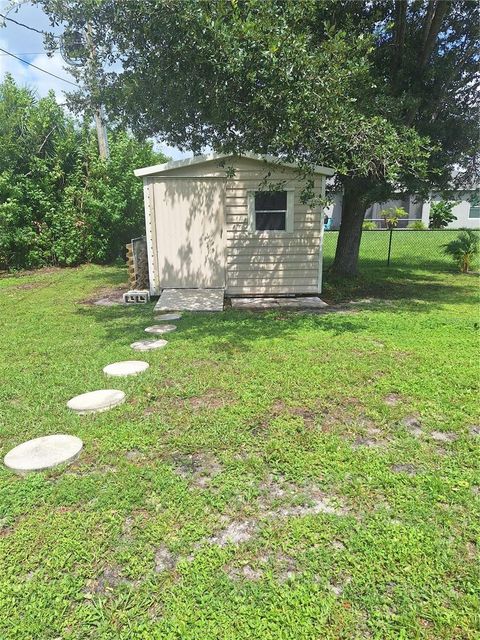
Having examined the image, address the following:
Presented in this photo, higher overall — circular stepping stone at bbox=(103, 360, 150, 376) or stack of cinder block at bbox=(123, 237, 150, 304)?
stack of cinder block at bbox=(123, 237, 150, 304)

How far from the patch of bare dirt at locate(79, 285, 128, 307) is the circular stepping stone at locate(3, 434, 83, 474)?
5.07 metres

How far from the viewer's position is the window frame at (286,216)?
7.71 m

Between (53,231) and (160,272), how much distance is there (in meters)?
5.91

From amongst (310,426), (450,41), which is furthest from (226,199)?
(310,426)

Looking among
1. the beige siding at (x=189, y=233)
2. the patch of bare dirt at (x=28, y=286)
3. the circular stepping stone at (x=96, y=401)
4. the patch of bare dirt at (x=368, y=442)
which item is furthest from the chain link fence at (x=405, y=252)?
the patch of bare dirt at (x=368, y=442)

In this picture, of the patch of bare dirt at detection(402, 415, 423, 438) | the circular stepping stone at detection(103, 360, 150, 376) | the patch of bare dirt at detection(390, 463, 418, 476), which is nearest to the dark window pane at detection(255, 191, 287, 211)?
the circular stepping stone at detection(103, 360, 150, 376)

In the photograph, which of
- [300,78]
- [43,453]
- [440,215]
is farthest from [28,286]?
[440,215]

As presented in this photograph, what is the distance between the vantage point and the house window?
775cm

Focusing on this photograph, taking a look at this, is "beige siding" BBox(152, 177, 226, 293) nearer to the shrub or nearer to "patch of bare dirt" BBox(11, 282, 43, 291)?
"patch of bare dirt" BBox(11, 282, 43, 291)

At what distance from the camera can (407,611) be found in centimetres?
168

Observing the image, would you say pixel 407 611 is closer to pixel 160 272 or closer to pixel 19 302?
pixel 160 272

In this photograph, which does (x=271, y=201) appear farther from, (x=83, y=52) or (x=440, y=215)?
(x=440, y=215)

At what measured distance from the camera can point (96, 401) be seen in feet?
11.6

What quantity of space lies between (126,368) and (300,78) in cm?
355
